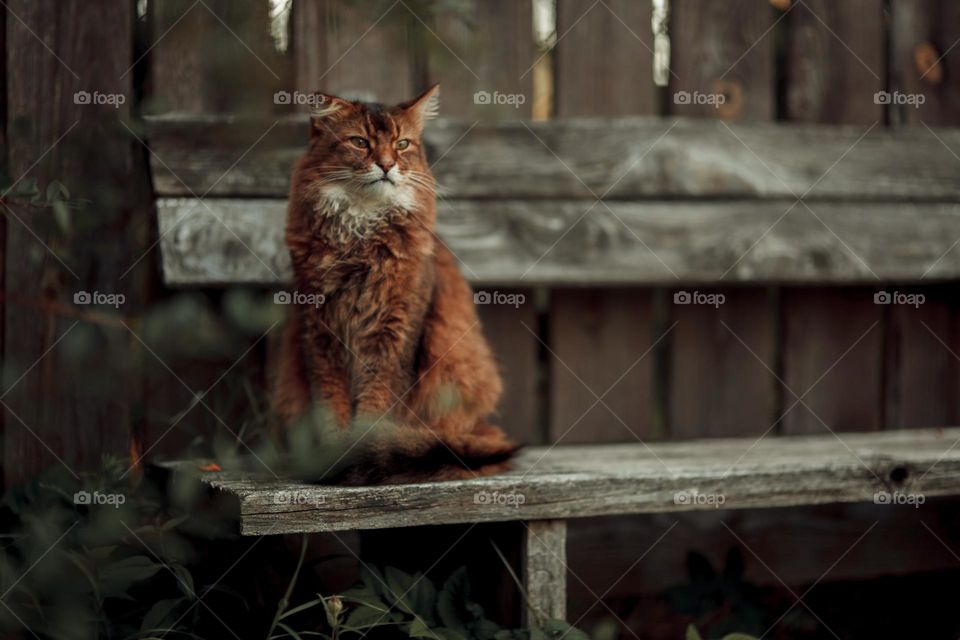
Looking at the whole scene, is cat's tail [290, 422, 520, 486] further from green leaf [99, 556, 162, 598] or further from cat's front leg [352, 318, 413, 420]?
green leaf [99, 556, 162, 598]

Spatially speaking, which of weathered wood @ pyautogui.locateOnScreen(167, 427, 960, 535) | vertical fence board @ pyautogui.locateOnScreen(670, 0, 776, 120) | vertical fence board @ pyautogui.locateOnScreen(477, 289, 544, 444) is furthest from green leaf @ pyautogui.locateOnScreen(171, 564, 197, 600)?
vertical fence board @ pyautogui.locateOnScreen(670, 0, 776, 120)

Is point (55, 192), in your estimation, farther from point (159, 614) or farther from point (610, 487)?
point (610, 487)

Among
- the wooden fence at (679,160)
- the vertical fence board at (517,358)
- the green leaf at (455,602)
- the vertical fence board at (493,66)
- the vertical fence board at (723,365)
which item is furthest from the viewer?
the vertical fence board at (723,365)

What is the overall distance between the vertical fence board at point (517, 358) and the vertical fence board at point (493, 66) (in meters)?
0.56

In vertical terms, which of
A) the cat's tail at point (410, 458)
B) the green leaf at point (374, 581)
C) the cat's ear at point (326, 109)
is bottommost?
the green leaf at point (374, 581)

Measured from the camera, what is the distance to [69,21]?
263 cm

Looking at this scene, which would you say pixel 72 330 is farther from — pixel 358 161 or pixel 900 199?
pixel 900 199

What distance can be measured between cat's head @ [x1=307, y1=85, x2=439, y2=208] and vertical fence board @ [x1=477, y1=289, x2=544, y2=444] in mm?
899

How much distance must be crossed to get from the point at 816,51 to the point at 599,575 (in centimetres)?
180

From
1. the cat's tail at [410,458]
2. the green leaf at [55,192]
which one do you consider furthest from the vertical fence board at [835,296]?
the green leaf at [55,192]

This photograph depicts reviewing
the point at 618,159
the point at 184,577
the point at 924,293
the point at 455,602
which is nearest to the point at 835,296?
the point at 924,293

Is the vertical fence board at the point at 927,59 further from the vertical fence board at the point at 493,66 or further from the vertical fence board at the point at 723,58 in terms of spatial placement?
the vertical fence board at the point at 493,66

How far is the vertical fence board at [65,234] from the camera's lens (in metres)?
2.60

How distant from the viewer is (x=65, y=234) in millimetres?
2578
